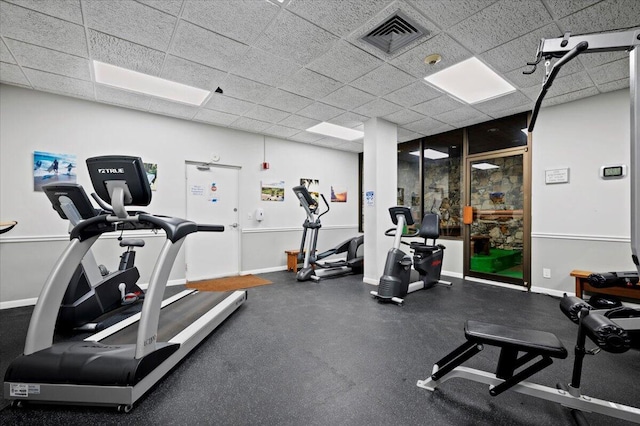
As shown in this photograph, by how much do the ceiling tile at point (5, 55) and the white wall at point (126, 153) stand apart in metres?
0.81

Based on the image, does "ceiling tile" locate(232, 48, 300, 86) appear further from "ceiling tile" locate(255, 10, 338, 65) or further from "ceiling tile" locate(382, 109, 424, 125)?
"ceiling tile" locate(382, 109, 424, 125)

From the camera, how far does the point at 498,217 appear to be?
505cm

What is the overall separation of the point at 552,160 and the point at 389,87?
9.36 feet

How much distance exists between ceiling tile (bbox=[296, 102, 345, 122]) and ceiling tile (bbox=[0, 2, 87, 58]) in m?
2.70

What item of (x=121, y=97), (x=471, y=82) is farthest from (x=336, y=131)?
(x=121, y=97)

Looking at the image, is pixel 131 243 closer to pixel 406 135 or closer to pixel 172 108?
pixel 172 108

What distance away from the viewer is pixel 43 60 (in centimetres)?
301

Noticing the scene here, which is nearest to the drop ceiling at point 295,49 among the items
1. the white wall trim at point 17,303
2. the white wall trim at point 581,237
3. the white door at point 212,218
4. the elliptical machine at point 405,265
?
the white door at point 212,218

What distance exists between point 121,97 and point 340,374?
4489 mm

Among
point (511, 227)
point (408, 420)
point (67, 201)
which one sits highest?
point (67, 201)

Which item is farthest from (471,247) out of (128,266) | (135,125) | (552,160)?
(135,125)

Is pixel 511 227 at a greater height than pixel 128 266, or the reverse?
pixel 511 227

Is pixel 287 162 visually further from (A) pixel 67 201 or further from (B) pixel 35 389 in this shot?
(B) pixel 35 389

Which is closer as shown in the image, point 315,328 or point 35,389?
point 35,389
